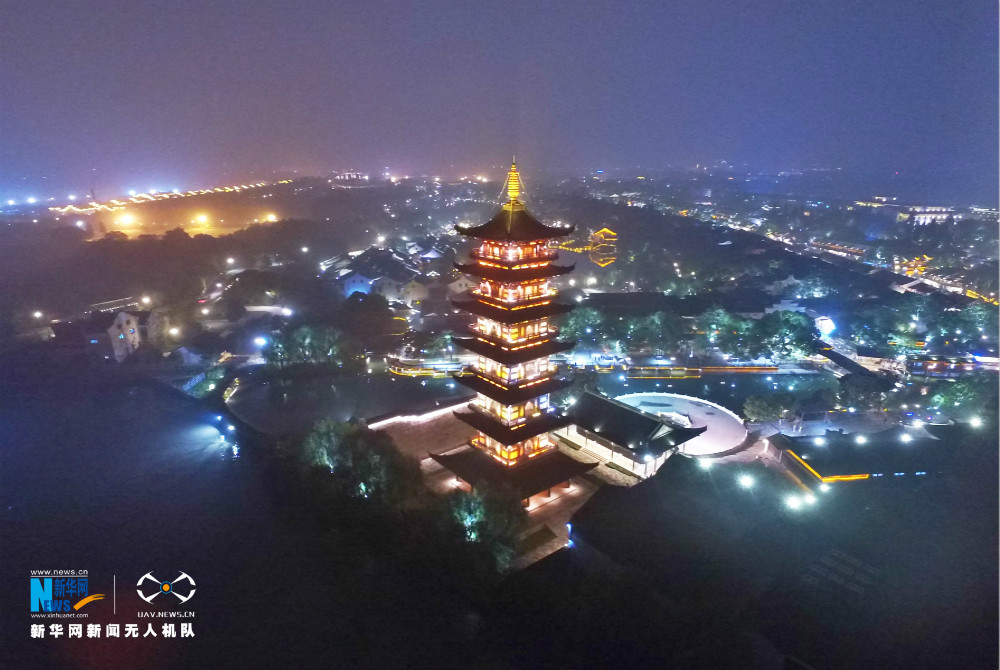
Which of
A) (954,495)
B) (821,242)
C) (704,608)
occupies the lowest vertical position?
(704,608)

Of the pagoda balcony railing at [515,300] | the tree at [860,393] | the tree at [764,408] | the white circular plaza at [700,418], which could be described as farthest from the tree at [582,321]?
the pagoda balcony railing at [515,300]

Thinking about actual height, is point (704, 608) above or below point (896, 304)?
below

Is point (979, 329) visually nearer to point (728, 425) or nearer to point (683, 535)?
point (728, 425)

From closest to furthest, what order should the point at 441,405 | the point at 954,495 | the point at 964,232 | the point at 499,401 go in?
the point at 954,495
the point at 499,401
the point at 441,405
the point at 964,232

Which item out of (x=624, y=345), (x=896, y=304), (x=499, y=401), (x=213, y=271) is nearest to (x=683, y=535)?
(x=499, y=401)

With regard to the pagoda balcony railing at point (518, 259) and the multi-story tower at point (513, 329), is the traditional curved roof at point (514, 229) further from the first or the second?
the pagoda balcony railing at point (518, 259)

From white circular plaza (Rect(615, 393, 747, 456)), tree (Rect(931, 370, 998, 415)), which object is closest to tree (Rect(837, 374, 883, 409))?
tree (Rect(931, 370, 998, 415))
